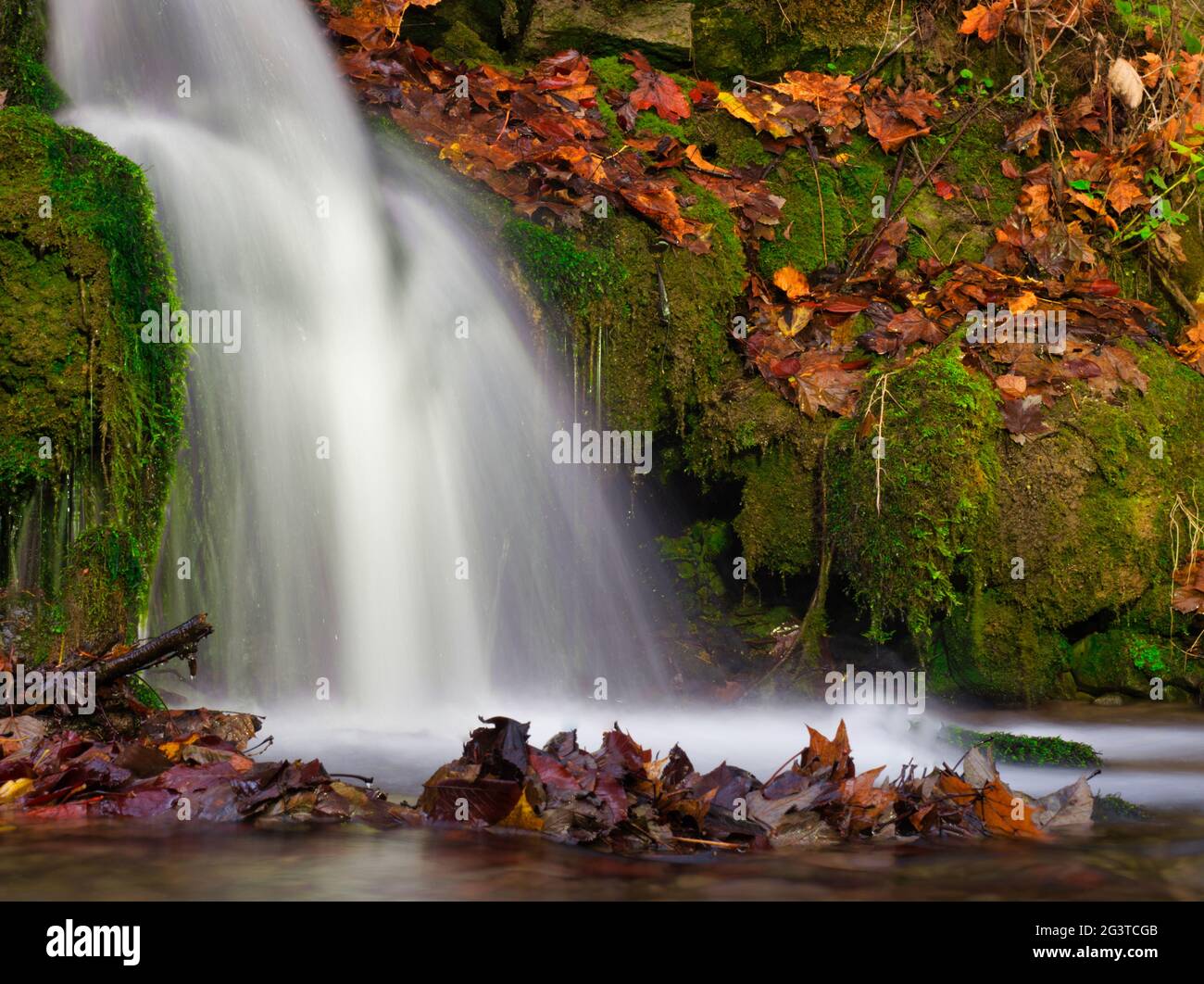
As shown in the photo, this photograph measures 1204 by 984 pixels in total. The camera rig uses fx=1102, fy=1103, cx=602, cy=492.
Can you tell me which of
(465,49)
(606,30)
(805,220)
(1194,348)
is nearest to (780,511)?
(805,220)

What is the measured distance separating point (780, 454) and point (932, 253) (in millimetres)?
1944

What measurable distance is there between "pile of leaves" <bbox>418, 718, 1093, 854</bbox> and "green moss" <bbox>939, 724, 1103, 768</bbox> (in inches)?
34.7

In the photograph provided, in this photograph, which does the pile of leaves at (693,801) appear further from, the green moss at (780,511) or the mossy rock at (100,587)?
the green moss at (780,511)

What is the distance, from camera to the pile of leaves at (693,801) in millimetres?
2811

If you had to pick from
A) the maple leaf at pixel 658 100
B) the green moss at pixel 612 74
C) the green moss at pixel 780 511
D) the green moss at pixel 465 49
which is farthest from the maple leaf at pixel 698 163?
the green moss at pixel 780 511

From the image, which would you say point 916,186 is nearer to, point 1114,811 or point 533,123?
point 533,123

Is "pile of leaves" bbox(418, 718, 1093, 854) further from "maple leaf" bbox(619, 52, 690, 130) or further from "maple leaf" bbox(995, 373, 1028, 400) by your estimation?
"maple leaf" bbox(619, 52, 690, 130)

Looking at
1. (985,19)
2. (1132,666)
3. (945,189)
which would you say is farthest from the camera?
(985,19)

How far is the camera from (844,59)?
280 inches

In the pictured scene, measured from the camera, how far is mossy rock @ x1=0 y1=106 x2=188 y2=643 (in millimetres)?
3803

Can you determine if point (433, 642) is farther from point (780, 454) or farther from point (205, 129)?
point (205, 129)

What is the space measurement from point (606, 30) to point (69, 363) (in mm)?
4504

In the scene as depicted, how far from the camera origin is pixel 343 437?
4957mm

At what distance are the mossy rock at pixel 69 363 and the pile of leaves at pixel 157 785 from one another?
2.40 ft
